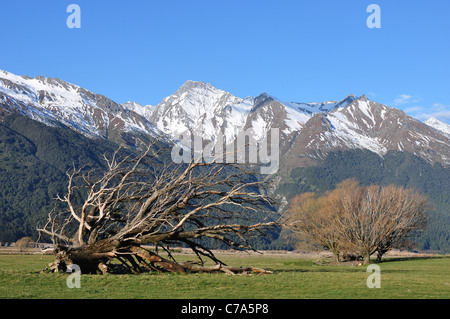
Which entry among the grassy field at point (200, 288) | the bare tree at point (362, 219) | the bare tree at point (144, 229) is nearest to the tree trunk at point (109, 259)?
the bare tree at point (144, 229)

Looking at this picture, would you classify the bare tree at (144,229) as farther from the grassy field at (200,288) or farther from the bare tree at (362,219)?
the bare tree at (362,219)

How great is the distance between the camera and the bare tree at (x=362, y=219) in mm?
56906

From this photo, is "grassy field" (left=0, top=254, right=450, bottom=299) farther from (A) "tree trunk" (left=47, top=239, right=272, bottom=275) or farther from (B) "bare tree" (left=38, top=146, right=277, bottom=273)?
(B) "bare tree" (left=38, top=146, right=277, bottom=273)

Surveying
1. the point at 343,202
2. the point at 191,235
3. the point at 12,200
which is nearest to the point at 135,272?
the point at 191,235

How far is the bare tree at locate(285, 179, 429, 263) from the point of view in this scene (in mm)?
56906

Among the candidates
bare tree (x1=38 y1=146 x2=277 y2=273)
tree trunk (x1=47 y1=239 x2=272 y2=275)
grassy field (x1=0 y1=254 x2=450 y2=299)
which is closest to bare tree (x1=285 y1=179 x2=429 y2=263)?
bare tree (x1=38 y1=146 x2=277 y2=273)

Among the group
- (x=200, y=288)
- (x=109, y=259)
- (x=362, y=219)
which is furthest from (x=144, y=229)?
(x=362, y=219)

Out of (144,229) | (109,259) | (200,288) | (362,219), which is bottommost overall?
(200,288)

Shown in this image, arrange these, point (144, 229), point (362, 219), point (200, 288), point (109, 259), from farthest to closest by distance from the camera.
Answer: point (362, 219) → point (144, 229) → point (109, 259) → point (200, 288)

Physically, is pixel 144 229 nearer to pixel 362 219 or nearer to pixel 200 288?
pixel 200 288

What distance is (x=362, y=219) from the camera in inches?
2231

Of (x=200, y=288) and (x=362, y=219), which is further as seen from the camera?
(x=362, y=219)
